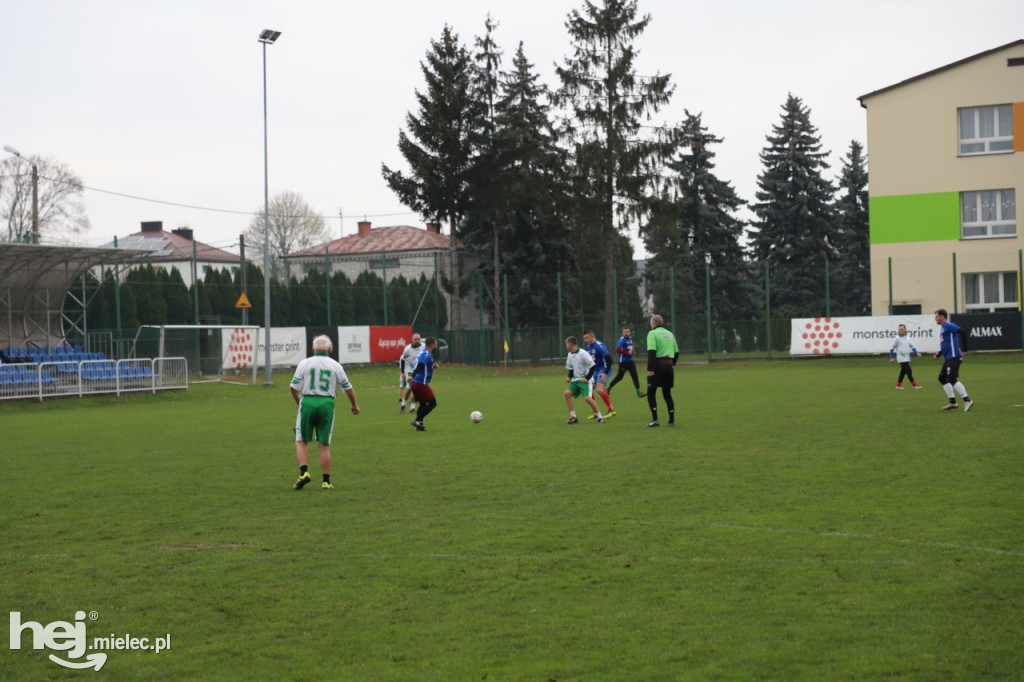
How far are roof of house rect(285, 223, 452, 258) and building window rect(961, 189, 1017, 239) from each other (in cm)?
3736

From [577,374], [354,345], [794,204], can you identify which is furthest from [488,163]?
[577,374]

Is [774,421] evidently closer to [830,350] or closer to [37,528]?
[37,528]

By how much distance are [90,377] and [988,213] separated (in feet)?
123

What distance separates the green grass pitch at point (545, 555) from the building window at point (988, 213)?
31674 mm

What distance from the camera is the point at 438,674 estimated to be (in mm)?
5715

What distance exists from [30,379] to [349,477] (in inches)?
843

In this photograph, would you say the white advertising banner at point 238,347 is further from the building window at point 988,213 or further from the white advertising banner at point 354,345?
the building window at point 988,213

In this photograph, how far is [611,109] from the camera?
2016 inches

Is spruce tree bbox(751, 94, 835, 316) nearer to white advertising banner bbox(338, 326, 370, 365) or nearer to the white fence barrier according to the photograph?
white advertising banner bbox(338, 326, 370, 365)

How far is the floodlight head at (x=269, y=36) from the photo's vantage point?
123 ft

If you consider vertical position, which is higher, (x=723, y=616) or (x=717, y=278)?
(x=717, y=278)

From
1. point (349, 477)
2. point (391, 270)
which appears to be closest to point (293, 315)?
point (391, 270)

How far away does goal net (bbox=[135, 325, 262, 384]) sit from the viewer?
1564 inches

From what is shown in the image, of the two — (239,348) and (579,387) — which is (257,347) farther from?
(579,387)
